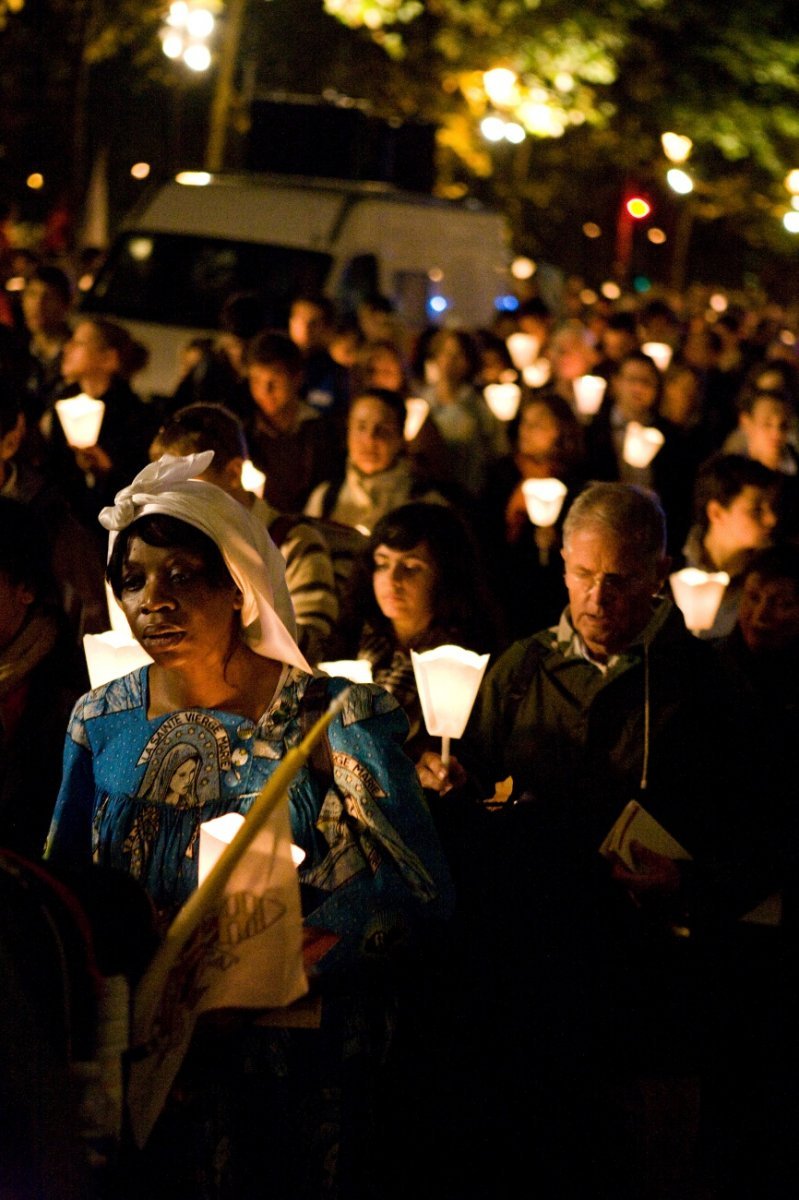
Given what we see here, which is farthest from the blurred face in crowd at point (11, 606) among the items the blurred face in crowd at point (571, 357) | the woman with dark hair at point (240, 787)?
the blurred face in crowd at point (571, 357)

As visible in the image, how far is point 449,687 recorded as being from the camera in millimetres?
4586

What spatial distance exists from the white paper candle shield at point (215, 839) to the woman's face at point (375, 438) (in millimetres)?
5025

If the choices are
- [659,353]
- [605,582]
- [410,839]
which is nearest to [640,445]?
[605,582]

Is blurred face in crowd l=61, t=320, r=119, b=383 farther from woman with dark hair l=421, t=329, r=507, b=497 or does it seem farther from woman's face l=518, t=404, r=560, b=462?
woman with dark hair l=421, t=329, r=507, b=497

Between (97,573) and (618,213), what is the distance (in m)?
39.0

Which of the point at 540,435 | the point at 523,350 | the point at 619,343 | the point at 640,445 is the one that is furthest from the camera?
the point at 619,343

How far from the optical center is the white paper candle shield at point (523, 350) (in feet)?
49.4

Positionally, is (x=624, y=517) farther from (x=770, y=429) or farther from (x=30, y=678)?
(x=770, y=429)

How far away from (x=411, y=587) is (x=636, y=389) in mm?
5823

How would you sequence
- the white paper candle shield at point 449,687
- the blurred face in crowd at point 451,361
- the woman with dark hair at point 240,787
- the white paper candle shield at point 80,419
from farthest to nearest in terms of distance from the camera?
the blurred face in crowd at point 451,361
the white paper candle shield at point 80,419
the white paper candle shield at point 449,687
the woman with dark hair at point 240,787

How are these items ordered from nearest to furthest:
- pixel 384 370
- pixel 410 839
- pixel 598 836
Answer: pixel 410 839
pixel 598 836
pixel 384 370

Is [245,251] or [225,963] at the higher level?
[245,251]

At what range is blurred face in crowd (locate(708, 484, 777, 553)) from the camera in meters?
7.48

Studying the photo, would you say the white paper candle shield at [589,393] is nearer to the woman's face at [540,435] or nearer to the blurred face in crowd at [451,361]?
the blurred face in crowd at [451,361]
